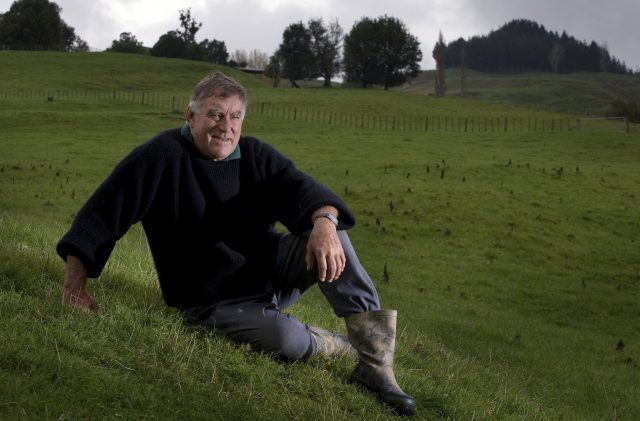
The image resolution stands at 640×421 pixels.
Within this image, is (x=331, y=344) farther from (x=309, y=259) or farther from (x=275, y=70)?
(x=275, y=70)

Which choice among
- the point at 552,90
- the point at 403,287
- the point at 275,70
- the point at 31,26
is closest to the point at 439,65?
the point at 275,70

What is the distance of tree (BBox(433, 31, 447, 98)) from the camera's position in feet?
385

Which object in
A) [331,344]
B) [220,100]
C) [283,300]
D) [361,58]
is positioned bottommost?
[331,344]

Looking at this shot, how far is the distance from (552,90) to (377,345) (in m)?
146

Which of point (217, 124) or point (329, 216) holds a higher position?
point (217, 124)

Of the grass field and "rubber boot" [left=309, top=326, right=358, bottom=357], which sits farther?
"rubber boot" [left=309, top=326, right=358, bottom=357]

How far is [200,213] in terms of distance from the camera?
5688mm

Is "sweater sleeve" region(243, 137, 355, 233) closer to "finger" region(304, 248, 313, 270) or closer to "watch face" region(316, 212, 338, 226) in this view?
"watch face" region(316, 212, 338, 226)

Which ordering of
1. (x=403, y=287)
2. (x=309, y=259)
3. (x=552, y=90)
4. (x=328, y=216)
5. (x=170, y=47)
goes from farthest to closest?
(x=552, y=90), (x=170, y=47), (x=403, y=287), (x=328, y=216), (x=309, y=259)

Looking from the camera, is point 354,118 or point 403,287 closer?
point 403,287

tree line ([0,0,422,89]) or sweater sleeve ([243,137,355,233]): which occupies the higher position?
tree line ([0,0,422,89])

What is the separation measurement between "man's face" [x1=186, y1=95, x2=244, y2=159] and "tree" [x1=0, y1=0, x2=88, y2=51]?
390ft

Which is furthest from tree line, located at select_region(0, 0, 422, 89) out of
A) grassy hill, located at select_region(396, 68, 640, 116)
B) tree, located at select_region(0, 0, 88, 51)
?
grassy hill, located at select_region(396, 68, 640, 116)

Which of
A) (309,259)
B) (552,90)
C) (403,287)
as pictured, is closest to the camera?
(309,259)
